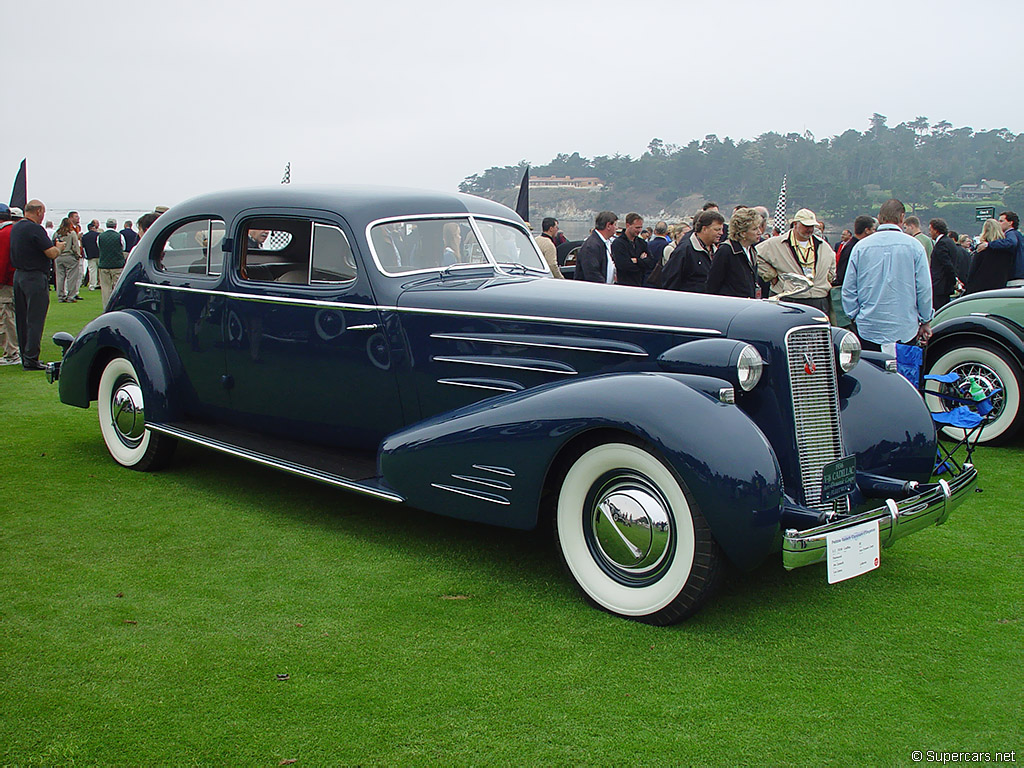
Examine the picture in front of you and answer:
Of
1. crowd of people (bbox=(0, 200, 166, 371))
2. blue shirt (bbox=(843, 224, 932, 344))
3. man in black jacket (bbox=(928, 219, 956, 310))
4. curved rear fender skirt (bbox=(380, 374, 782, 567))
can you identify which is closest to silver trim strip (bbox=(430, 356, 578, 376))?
curved rear fender skirt (bbox=(380, 374, 782, 567))

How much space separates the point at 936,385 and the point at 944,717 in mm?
4669

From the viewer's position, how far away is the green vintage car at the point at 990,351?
666cm

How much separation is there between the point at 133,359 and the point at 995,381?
6.48 metres

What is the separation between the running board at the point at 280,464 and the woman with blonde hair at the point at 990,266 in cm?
832

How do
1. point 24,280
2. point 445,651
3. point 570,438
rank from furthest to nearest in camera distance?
point 24,280 → point 570,438 → point 445,651

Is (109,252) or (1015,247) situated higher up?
(1015,247)

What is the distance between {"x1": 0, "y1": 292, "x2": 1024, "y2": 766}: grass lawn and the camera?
263 centimetres

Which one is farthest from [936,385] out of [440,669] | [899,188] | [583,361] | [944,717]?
[899,188]

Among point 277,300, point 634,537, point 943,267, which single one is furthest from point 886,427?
point 943,267

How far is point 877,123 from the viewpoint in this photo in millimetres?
87938

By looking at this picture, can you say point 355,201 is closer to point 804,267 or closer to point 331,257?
point 331,257

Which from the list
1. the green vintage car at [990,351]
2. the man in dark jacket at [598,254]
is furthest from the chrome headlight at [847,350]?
the man in dark jacket at [598,254]

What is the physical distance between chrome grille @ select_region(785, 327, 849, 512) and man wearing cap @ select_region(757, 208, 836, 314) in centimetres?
336

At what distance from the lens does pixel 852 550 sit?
3.30 metres
